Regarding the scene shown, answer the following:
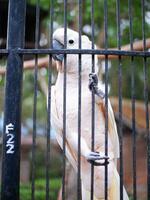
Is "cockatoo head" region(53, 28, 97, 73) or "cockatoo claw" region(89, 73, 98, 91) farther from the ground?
"cockatoo head" region(53, 28, 97, 73)

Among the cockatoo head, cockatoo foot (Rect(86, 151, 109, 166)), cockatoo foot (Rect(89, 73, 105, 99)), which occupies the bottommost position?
cockatoo foot (Rect(86, 151, 109, 166))

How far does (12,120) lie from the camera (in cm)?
221

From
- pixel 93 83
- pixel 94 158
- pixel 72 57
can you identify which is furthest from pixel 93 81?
pixel 94 158

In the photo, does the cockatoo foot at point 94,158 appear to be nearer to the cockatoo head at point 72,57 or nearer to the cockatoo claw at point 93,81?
the cockatoo claw at point 93,81

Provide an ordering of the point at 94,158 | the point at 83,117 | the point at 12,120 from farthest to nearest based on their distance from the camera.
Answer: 1. the point at 83,117
2. the point at 94,158
3. the point at 12,120

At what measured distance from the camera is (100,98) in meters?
2.47

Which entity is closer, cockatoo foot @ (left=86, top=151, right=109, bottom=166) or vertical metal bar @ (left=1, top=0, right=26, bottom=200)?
vertical metal bar @ (left=1, top=0, right=26, bottom=200)

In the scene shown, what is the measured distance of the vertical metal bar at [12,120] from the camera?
2.20 meters

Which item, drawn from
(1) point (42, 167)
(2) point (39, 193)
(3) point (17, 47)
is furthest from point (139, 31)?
→ (1) point (42, 167)

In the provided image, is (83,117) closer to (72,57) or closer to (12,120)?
(72,57)

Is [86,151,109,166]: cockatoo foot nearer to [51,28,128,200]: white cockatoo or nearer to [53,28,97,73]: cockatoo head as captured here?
[51,28,128,200]: white cockatoo

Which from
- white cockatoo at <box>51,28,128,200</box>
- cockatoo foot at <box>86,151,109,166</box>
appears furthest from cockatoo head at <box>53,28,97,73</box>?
cockatoo foot at <box>86,151,109,166</box>

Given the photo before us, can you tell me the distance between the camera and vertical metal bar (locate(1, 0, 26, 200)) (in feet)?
7.20

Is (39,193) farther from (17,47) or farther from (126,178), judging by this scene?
(17,47)
